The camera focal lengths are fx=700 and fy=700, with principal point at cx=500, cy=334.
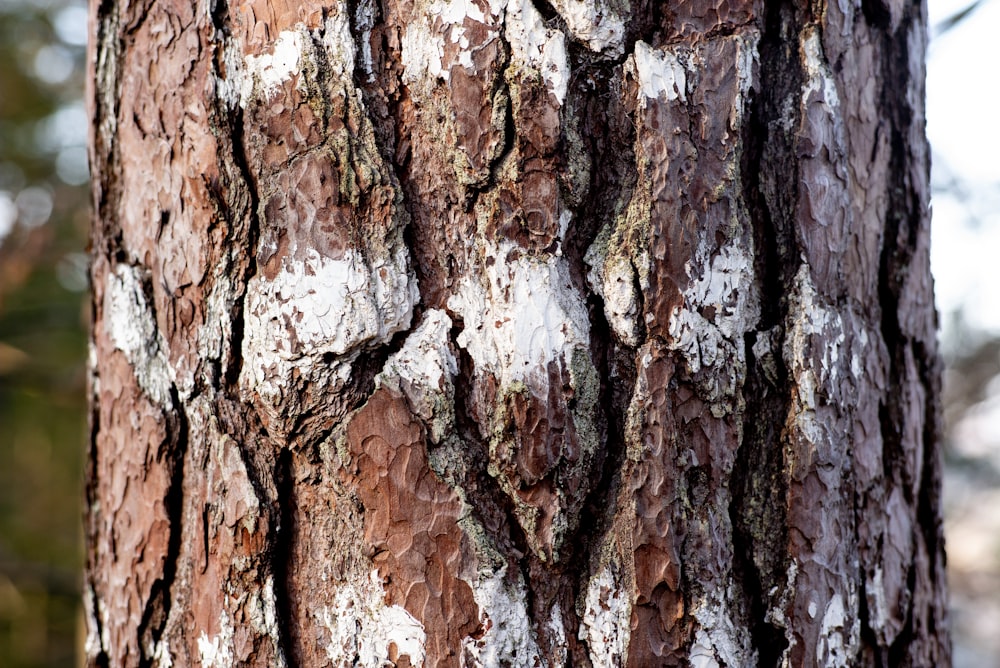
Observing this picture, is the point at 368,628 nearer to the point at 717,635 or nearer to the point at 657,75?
the point at 717,635

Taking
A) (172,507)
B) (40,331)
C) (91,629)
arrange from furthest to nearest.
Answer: (40,331) → (91,629) → (172,507)

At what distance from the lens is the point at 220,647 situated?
0.77 m

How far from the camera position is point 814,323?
0.76m

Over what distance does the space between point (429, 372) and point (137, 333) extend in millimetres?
391

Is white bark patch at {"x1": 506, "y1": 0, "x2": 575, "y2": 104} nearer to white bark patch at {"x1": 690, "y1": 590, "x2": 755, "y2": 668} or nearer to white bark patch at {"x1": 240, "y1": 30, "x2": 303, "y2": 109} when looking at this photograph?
white bark patch at {"x1": 240, "y1": 30, "x2": 303, "y2": 109}

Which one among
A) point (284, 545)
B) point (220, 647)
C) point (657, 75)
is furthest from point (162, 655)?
point (657, 75)

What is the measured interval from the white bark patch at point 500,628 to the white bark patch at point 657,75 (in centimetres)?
51

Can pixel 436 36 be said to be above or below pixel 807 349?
above

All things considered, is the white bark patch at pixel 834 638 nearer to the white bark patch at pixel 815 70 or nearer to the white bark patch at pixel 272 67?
the white bark patch at pixel 815 70

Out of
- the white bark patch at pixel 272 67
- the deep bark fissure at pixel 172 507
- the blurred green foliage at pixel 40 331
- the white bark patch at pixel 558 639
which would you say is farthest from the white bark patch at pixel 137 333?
the blurred green foliage at pixel 40 331

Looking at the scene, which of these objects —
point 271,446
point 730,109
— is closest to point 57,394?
point 271,446

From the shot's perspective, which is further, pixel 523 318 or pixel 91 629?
Answer: pixel 91 629

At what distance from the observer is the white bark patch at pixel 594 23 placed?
2.36 ft

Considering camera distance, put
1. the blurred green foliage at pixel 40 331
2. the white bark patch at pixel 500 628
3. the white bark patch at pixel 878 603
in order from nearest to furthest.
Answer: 1. the white bark patch at pixel 500 628
2. the white bark patch at pixel 878 603
3. the blurred green foliage at pixel 40 331
